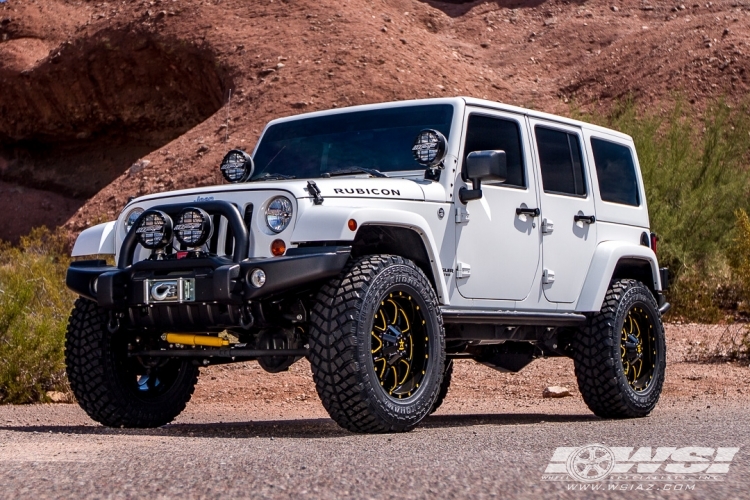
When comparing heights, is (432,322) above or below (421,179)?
below

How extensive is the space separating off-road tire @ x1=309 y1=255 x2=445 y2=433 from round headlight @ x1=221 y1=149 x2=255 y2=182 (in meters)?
1.81

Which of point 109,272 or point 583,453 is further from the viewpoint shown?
point 109,272

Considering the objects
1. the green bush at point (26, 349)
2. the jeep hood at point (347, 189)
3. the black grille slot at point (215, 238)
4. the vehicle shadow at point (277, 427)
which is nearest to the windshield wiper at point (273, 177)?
the jeep hood at point (347, 189)

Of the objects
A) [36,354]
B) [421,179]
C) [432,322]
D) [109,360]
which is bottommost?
[36,354]

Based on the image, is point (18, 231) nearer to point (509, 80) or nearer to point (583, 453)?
point (509, 80)

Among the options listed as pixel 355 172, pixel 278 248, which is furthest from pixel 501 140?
pixel 278 248

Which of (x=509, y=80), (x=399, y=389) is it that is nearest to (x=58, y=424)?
(x=399, y=389)

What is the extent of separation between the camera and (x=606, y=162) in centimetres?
895

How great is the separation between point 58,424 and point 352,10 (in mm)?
22747

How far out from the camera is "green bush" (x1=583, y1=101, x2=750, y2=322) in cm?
1845

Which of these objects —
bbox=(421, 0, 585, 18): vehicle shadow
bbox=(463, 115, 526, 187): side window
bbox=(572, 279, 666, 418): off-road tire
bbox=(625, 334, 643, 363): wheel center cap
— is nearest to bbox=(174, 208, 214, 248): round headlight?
bbox=(463, 115, 526, 187): side window

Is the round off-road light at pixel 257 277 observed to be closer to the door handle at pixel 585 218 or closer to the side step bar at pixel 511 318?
the side step bar at pixel 511 318

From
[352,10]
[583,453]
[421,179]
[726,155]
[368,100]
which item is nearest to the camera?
[583,453]

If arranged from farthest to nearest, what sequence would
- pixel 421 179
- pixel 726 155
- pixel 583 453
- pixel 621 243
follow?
pixel 726 155, pixel 621 243, pixel 421 179, pixel 583 453
